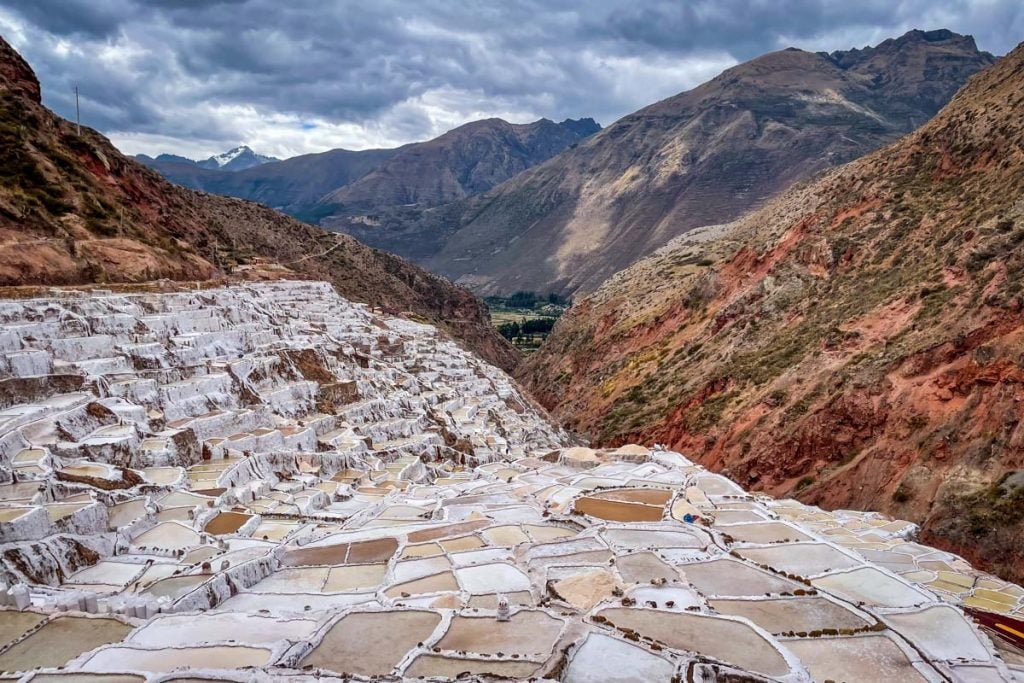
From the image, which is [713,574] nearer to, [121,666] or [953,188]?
[121,666]

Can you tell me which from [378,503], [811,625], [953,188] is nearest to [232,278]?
[378,503]

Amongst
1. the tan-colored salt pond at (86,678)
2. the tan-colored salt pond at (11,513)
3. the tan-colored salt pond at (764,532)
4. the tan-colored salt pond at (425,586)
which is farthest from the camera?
the tan-colored salt pond at (764,532)

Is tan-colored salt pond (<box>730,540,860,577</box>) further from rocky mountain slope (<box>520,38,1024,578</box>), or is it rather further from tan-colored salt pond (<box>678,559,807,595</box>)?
rocky mountain slope (<box>520,38,1024,578</box>)

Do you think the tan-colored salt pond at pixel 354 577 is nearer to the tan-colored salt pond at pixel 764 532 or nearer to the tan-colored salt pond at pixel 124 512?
the tan-colored salt pond at pixel 124 512

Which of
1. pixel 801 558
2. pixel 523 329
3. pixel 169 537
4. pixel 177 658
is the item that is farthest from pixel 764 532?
pixel 523 329

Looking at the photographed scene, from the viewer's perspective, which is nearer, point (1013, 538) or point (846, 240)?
point (1013, 538)

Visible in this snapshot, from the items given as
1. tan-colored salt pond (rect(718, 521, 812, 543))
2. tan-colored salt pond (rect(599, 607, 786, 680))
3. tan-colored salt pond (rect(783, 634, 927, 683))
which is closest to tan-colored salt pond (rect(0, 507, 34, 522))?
tan-colored salt pond (rect(599, 607, 786, 680))

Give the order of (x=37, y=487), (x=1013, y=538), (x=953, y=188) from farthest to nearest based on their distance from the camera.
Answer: (x=953, y=188) → (x=1013, y=538) → (x=37, y=487)

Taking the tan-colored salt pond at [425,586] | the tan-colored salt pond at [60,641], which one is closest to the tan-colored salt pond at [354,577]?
the tan-colored salt pond at [425,586]
